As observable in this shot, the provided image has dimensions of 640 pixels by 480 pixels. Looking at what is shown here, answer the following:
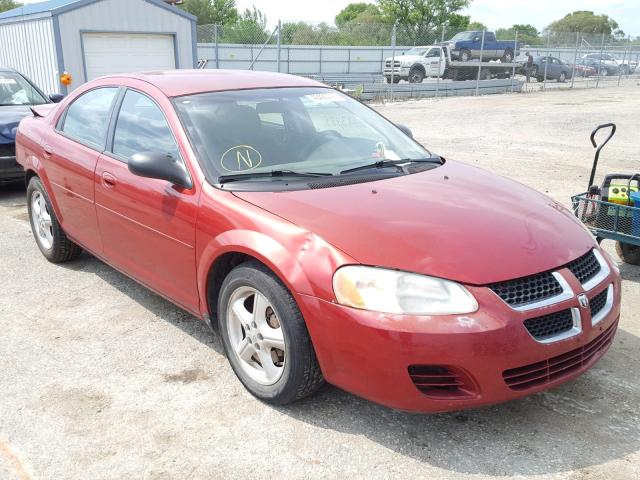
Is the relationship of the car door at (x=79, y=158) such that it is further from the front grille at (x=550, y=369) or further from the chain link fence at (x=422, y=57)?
the chain link fence at (x=422, y=57)

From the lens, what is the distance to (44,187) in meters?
4.95

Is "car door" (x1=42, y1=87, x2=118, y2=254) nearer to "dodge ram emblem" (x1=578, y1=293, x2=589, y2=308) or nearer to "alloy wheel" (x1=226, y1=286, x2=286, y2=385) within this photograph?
"alloy wheel" (x1=226, y1=286, x2=286, y2=385)

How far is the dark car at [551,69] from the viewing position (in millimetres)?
32656

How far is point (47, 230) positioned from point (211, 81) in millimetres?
2194

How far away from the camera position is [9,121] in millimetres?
7363

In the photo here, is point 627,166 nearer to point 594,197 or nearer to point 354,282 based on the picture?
point 594,197

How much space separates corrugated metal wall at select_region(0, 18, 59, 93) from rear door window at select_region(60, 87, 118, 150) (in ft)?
35.1

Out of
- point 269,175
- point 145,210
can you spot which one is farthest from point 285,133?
point 145,210

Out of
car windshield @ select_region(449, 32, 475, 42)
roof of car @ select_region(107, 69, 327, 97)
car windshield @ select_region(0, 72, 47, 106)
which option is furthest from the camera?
car windshield @ select_region(449, 32, 475, 42)

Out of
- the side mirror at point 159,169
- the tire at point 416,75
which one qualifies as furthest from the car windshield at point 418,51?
the side mirror at point 159,169

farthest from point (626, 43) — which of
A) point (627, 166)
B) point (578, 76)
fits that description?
point (627, 166)

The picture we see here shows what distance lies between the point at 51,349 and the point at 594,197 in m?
3.94

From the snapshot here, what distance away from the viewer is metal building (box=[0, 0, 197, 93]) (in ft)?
46.5

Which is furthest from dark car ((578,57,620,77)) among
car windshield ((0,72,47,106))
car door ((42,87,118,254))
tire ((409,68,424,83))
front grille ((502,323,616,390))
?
front grille ((502,323,616,390))
